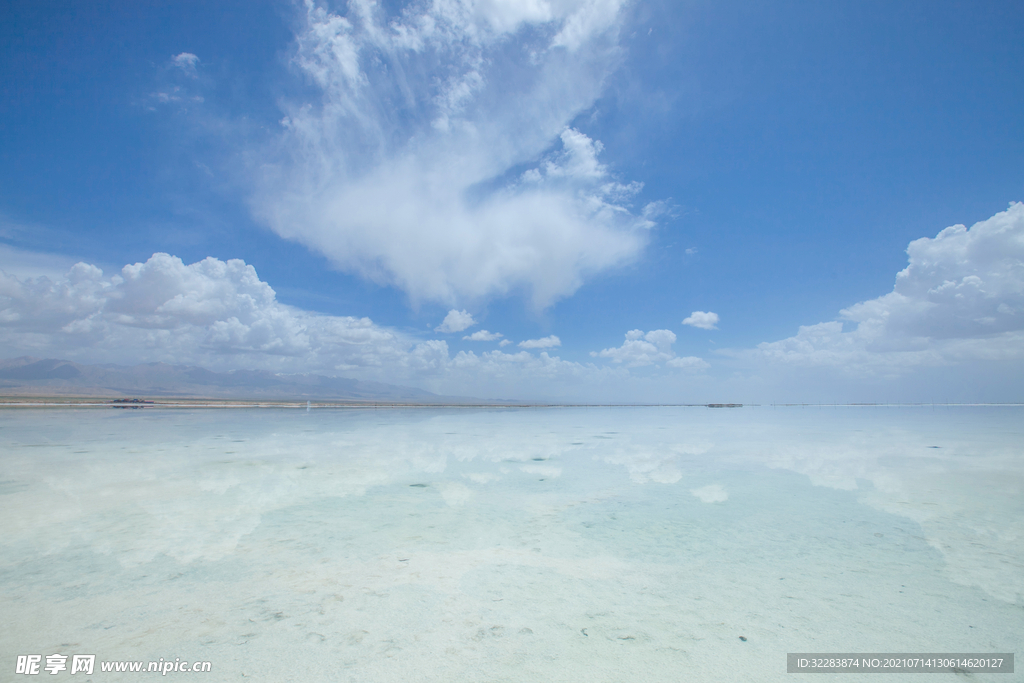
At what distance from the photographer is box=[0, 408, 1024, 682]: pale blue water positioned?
11.4 ft

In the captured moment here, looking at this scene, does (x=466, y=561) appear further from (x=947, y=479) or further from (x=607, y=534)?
(x=947, y=479)

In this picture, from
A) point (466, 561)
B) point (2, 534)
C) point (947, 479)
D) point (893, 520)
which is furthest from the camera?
point (947, 479)

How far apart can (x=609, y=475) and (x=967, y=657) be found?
804 centimetres

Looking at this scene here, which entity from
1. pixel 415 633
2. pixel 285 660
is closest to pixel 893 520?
pixel 415 633

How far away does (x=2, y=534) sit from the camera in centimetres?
627

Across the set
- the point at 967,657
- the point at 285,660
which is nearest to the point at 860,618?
the point at 967,657

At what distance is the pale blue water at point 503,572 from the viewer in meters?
3.49

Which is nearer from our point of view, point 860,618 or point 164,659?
point 164,659

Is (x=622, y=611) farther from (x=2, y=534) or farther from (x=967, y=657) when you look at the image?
(x=2, y=534)

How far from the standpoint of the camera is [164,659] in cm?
336

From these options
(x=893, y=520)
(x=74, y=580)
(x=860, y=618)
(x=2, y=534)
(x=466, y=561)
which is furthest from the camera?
(x=893, y=520)

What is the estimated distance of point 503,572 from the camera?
511 cm

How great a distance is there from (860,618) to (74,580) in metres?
8.13

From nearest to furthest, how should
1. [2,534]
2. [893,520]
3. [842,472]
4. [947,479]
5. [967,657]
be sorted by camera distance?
1. [967,657]
2. [2,534]
3. [893,520]
4. [947,479]
5. [842,472]
